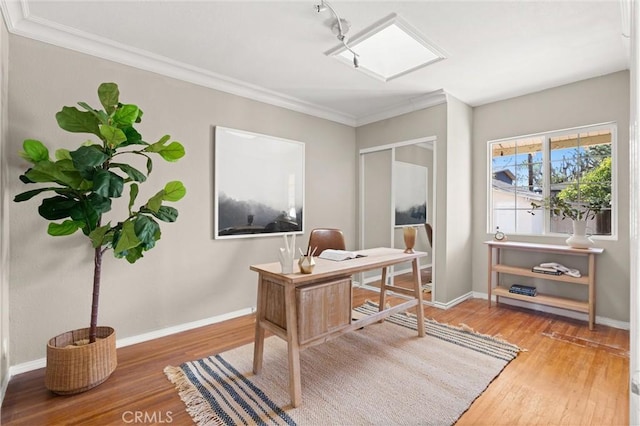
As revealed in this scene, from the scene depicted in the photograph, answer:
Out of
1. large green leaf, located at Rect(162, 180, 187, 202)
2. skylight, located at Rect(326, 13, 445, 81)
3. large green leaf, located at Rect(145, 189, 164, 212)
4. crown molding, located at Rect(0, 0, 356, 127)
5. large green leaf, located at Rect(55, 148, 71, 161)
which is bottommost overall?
Answer: large green leaf, located at Rect(145, 189, 164, 212)

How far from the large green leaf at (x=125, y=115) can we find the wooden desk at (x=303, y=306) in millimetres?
1328

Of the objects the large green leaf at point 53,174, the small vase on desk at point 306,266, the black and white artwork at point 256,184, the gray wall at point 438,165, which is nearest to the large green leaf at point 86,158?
the large green leaf at point 53,174

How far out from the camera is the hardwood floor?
1.86 m

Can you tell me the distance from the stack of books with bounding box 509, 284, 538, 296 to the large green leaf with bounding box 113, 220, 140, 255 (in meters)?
3.86

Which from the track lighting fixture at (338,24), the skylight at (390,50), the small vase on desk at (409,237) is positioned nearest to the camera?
the track lighting fixture at (338,24)

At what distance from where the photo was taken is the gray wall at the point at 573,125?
315 cm

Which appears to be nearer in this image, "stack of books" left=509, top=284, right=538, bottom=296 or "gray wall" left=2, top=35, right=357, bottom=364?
"gray wall" left=2, top=35, right=357, bottom=364

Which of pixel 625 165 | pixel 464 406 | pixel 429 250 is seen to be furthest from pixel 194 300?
pixel 625 165

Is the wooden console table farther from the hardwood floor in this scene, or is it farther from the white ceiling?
the white ceiling

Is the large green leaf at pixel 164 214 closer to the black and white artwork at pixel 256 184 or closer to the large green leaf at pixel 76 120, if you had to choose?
the large green leaf at pixel 76 120

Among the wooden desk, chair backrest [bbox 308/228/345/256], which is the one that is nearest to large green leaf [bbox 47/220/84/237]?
the wooden desk

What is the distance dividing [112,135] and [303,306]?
166 centimetres

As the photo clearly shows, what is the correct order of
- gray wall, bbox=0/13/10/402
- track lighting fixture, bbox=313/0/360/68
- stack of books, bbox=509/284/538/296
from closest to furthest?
1. gray wall, bbox=0/13/10/402
2. track lighting fixture, bbox=313/0/360/68
3. stack of books, bbox=509/284/538/296

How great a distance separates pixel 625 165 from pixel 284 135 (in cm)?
361
